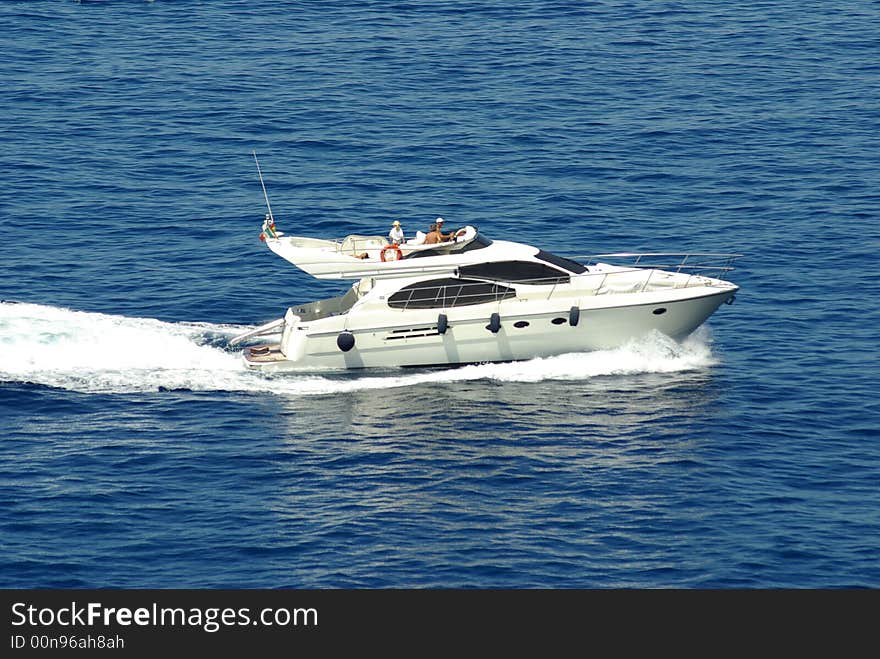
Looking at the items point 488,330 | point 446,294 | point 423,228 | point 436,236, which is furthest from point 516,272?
point 423,228

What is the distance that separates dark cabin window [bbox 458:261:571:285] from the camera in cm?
4216

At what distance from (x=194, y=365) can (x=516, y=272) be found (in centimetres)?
940

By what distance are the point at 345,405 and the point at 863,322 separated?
635 inches

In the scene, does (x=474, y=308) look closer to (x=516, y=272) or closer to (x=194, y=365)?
(x=516, y=272)

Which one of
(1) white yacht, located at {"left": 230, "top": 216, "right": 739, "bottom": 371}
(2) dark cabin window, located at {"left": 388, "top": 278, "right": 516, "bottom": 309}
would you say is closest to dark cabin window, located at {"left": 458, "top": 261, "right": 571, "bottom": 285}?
(1) white yacht, located at {"left": 230, "top": 216, "right": 739, "bottom": 371}

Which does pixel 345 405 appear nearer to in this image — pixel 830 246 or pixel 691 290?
pixel 691 290

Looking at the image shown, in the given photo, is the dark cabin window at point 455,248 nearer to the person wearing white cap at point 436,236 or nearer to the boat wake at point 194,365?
the person wearing white cap at point 436,236

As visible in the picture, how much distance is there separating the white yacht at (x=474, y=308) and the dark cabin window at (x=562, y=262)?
0.04m

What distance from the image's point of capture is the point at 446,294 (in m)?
42.2

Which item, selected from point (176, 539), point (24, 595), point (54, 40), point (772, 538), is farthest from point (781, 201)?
point (54, 40)

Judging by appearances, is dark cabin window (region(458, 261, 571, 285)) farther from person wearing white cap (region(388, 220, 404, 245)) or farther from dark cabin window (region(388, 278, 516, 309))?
person wearing white cap (region(388, 220, 404, 245))

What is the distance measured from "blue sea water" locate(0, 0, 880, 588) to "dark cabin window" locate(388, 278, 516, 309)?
212 cm

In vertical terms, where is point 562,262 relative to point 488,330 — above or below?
above

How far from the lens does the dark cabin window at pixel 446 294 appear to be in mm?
42156
